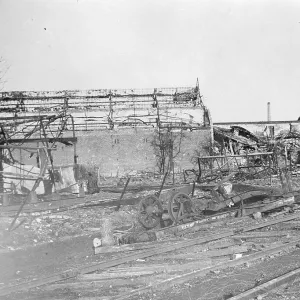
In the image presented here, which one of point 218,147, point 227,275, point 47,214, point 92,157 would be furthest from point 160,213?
point 218,147

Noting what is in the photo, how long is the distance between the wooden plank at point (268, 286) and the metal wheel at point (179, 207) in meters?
4.92

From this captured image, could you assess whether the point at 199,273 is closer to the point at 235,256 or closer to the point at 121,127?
the point at 235,256

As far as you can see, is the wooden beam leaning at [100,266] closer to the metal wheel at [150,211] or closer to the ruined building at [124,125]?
the metal wheel at [150,211]

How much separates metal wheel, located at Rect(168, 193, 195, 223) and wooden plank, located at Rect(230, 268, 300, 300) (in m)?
4.92

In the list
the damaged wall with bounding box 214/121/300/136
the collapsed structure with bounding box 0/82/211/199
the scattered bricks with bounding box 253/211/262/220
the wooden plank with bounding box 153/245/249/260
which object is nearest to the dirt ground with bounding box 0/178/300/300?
the wooden plank with bounding box 153/245/249/260

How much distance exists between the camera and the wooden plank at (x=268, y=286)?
5.64 meters

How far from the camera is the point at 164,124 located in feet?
116

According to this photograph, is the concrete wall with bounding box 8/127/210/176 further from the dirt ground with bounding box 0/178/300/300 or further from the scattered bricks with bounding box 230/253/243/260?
the scattered bricks with bounding box 230/253/243/260

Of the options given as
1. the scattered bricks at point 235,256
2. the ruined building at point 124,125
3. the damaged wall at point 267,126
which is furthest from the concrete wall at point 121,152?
the scattered bricks at point 235,256

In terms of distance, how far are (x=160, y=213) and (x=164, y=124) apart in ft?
79.5

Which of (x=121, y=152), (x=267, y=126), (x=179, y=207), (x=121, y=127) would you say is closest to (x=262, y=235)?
(x=179, y=207)

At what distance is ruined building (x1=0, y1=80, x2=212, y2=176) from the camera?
33844mm

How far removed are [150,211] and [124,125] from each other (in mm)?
23925

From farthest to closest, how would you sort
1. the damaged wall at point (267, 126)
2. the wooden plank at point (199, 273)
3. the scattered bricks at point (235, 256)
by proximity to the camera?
1. the damaged wall at point (267, 126)
2. the scattered bricks at point (235, 256)
3. the wooden plank at point (199, 273)
